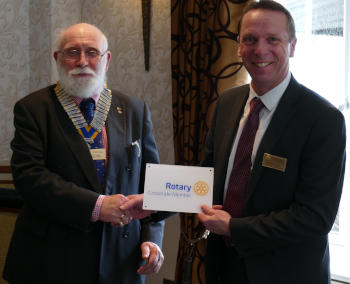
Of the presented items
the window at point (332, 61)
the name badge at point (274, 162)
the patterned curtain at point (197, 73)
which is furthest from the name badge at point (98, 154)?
the window at point (332, 61)

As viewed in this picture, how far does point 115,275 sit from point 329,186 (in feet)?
3.30

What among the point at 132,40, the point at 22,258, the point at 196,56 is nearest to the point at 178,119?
the point at 196,56

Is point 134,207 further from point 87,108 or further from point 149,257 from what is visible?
point 87,108

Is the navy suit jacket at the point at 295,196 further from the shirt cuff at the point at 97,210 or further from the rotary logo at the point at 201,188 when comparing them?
the shirt cuff at the point at 97,210

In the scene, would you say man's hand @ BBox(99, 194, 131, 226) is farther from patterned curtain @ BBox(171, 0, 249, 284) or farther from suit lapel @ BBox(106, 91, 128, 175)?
patterned curtain @ BBox(171, 0, 249, 284)

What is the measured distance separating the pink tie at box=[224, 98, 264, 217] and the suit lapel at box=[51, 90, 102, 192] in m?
0.59

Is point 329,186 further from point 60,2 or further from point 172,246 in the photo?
point 60,2

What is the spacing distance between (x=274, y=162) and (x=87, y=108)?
91 centimetres

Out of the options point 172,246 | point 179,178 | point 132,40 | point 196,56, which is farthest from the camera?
point 132,40

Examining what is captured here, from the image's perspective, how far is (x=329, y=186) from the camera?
148 centimetres

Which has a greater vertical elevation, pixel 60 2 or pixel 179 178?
pixel 60 2

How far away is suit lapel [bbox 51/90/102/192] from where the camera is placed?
1811 millimetres

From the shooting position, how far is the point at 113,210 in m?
1.74

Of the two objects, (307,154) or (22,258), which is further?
(22,258)
